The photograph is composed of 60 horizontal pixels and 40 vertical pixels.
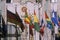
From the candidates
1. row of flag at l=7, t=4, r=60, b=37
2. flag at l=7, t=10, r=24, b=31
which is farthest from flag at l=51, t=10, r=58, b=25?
flag at l=7, t=10, r=24, b=31

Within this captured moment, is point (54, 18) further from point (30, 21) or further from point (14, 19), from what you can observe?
point (14, 19)

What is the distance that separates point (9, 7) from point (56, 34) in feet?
10.8

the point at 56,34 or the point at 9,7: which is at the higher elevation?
the point at 9,7

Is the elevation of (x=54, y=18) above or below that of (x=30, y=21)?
above

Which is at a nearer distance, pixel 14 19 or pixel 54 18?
pixel 14 19

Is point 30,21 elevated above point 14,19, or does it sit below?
below

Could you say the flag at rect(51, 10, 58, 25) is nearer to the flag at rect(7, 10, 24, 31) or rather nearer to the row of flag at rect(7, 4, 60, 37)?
the row of flag at rect(7, 4, 60, 37)

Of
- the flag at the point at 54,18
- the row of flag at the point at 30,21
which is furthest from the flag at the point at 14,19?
the flag at the point at 54,18

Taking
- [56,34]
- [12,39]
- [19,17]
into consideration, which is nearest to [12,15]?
[19,17]

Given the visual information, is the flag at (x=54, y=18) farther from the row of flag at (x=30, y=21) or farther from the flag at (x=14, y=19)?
the flag at (x=14, y=19)

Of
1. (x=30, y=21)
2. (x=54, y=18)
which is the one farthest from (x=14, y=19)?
(x=54, y=18)

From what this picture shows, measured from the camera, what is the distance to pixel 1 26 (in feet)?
49.6

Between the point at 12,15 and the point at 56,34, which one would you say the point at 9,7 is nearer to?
the point at 12,15

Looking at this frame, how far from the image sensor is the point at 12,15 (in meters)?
15.3
